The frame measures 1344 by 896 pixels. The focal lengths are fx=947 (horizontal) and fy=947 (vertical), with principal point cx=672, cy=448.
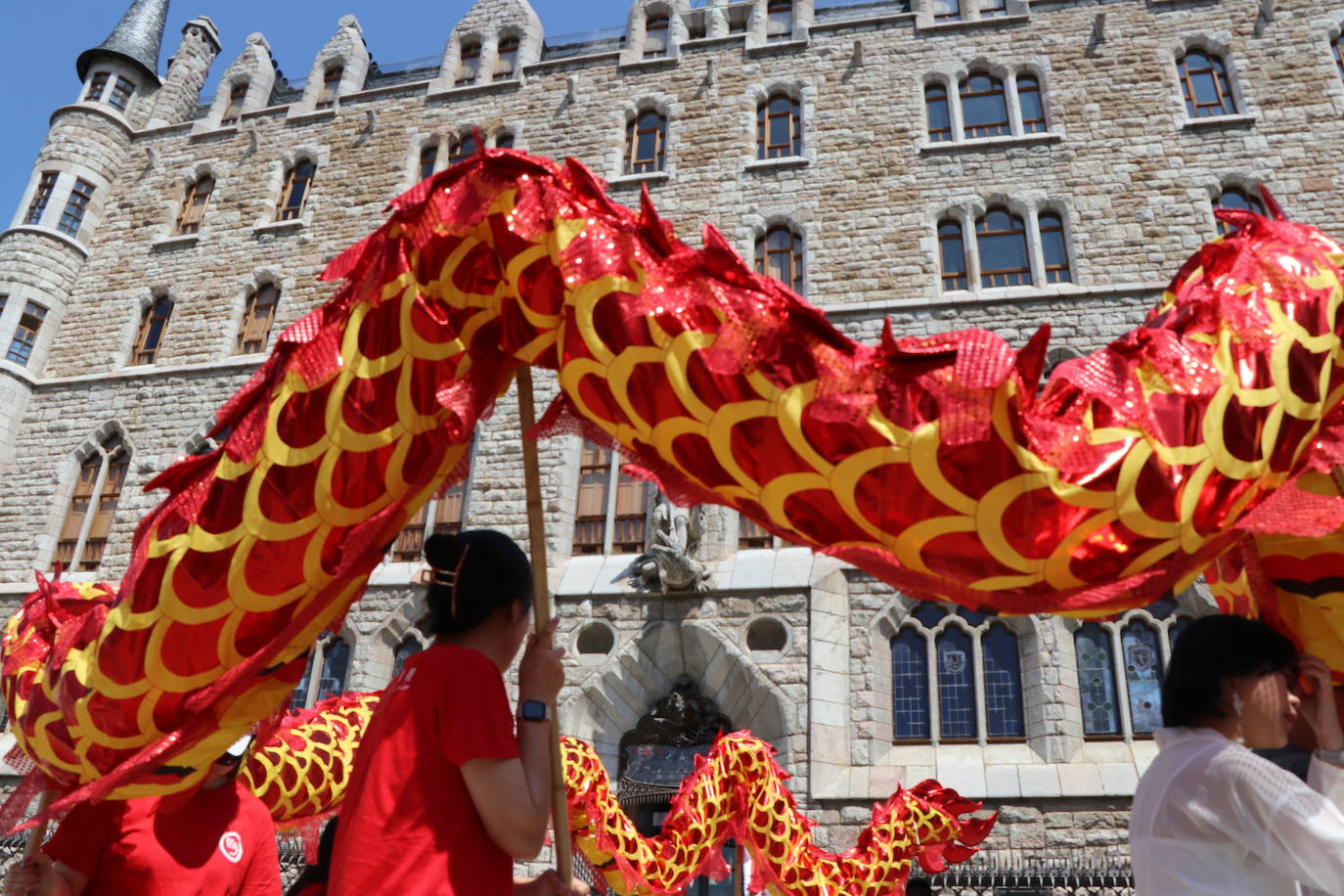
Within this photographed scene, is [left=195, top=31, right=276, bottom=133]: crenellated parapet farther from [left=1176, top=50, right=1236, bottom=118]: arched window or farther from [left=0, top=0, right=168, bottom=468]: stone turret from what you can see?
[left=1176, top=50, right=1236, bottom=118]: arched window

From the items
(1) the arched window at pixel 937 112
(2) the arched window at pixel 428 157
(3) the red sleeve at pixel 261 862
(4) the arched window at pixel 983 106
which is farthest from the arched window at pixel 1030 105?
(3) the red sleeve at pixel 261 862

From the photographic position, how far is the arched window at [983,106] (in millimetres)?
12016

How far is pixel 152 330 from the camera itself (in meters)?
13.7

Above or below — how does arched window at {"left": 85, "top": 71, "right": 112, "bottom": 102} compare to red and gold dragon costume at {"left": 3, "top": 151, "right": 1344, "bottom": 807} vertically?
above

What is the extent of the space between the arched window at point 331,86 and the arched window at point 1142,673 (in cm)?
1367

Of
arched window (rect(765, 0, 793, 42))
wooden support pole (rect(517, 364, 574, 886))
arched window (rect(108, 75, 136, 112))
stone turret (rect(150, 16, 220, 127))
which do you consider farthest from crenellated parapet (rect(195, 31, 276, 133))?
wooden support pole (rect(517, 364, 574, 886))

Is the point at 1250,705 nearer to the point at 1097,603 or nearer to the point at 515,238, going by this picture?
the point at 1097,603

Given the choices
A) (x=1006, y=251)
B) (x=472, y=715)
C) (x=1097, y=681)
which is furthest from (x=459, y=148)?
(x=472, y=715)

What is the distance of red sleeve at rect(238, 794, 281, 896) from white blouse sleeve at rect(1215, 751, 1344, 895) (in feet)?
8.42

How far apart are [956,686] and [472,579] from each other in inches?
318

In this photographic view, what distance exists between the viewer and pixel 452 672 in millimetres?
1601

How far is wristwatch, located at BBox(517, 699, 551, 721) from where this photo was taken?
1.66 m

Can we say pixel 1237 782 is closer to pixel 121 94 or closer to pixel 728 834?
pixel 728 834

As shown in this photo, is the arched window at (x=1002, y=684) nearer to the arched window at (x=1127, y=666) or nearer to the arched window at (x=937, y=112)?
the arched window at (x=1127, y=666)
